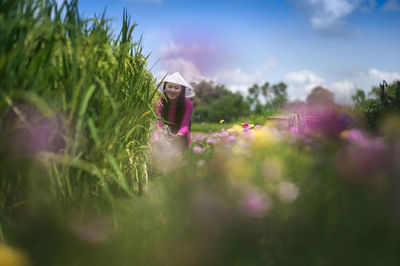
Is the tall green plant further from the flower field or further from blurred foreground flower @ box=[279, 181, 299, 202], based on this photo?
blurred foreground flower @ box=[279, 181, 299, 202]

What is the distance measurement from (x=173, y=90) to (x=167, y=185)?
9.63 ft

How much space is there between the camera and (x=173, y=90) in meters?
4.84

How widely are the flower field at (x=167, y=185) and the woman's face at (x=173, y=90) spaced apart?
249cm

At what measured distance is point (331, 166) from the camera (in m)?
1.86

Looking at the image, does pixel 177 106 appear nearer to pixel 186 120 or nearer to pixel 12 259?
pixel 186 120

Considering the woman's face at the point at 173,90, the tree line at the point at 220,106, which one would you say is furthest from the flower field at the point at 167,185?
the tree line at the point at 220,106

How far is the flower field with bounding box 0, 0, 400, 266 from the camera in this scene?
1.63 m

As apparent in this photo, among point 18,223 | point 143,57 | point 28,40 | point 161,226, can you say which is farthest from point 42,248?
point 143,57

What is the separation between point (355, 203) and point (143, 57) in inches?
99.4

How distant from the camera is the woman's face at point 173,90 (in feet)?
15.9

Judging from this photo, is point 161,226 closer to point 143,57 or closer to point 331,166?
point 331,166

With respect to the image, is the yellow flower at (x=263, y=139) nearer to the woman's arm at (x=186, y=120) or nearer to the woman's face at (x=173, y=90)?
the woman's arm at (x=186, y=120)

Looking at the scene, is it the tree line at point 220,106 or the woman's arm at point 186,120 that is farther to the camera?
the tree line at point 220,106

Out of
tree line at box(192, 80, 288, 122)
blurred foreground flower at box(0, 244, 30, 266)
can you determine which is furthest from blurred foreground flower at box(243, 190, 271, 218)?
tree line at box(192, 80, 288, 122)
